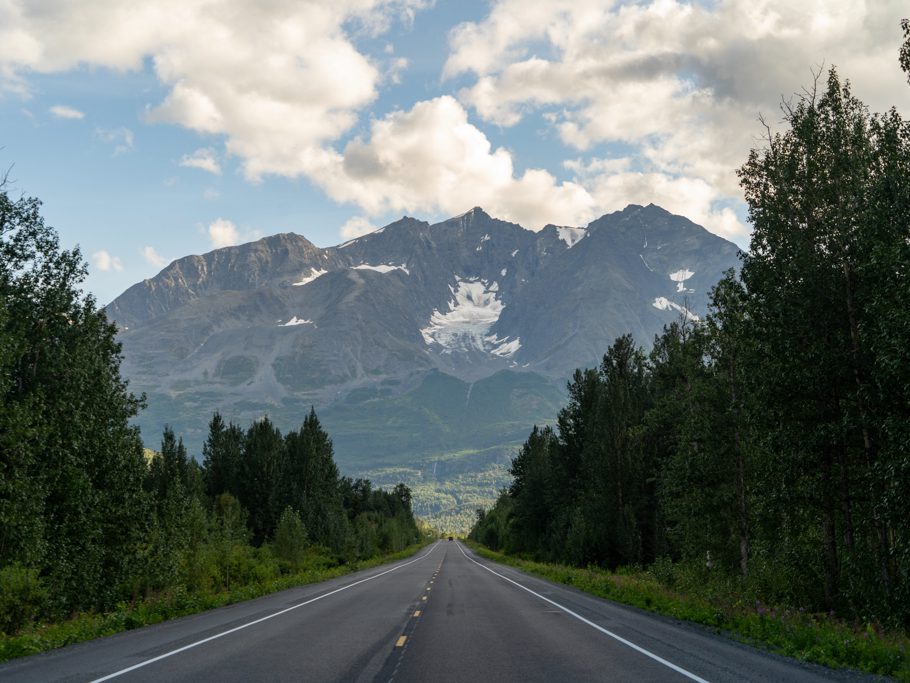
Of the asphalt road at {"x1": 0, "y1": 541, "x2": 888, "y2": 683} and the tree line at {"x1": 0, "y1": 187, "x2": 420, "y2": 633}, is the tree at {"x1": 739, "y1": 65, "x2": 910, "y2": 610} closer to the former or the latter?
the asphalt road at {"x1": 0, "y1": 541, "x2": 888, "y2": 683}

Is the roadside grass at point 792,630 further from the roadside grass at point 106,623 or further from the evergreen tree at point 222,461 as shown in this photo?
the evergreen tree at point 222,461

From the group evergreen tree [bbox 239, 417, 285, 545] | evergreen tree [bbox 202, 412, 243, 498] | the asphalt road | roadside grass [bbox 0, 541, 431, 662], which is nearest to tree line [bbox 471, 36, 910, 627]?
the asphalt road

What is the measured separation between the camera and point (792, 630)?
15641 millimetres

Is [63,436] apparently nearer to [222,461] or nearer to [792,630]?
[792,630]

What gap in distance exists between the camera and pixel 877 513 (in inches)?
669

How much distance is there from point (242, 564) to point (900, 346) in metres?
35.9

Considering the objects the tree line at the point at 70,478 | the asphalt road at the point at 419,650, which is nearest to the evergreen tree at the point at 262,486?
the tree line at the point at 70,478

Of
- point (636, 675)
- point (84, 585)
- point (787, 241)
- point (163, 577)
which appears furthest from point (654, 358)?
point (636, 675)

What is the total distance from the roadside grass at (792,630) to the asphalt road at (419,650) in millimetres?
637

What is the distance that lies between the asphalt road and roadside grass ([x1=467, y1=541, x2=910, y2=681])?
64 centimetres

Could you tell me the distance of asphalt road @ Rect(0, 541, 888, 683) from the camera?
11.7m

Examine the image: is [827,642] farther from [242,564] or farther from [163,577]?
[242,564]

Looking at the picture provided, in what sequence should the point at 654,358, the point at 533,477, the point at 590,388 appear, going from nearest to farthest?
1. the point at 654,358
2. the point at 590,388
3. the point at 533,477

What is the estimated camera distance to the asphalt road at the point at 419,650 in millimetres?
11672
